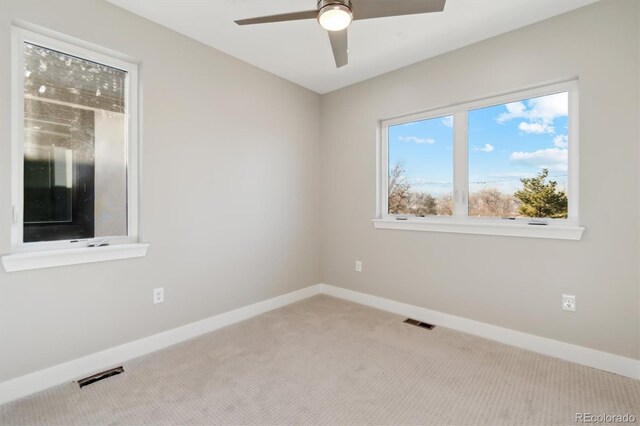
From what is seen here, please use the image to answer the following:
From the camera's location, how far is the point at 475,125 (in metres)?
2.83

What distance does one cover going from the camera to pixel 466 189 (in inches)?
113

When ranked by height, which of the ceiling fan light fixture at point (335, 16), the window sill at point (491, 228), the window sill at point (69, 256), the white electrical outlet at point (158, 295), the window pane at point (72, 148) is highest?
the ceiling fan light fixture at point (335, 16)

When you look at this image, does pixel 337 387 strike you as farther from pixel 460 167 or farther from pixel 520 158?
pixel 520 158

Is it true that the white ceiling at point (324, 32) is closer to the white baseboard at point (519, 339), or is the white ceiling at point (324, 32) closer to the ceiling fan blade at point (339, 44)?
the ceiling fan blade at point (339, 44)

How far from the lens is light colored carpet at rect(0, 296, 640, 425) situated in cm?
169

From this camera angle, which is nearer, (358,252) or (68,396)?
(68,396)

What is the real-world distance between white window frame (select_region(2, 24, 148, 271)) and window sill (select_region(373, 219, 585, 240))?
234cm

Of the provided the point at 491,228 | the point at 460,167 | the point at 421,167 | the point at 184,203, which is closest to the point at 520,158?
the point at 460,167

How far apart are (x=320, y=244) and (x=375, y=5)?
9.15ft

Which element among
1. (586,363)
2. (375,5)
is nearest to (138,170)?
(375,5)

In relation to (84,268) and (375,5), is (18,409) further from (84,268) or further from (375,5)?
(375,5)

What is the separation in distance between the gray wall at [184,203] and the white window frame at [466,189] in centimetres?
93

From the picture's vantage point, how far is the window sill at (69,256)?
1.81 m

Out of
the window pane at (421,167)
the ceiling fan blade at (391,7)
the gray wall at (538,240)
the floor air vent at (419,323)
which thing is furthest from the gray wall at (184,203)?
the ceiling fan blade at (391,7)
